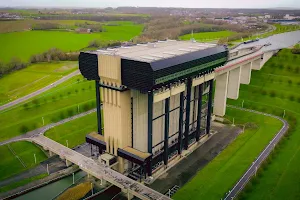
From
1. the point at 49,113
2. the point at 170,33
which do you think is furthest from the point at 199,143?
the point at 170,33

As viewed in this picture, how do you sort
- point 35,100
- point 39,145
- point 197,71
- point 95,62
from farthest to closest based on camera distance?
point 35,100 → point 39,145 → point 197,71 → point 95,62

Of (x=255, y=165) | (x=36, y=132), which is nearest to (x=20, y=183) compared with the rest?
(x=36, y=132)

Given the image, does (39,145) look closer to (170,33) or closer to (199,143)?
(199,143)

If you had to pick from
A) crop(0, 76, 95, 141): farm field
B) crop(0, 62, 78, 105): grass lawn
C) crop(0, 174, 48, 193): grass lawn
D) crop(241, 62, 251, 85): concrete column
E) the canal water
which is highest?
crop(241, 62, 251, 85): concrete column

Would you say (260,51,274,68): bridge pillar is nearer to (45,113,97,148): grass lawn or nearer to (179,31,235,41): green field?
(179,31,235,41): green field

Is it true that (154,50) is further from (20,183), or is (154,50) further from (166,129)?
(20,183)

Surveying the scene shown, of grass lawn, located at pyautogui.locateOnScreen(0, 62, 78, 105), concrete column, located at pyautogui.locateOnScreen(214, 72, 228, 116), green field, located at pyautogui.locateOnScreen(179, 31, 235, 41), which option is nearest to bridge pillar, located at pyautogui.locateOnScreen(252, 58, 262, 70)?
concrete column, located at pyautogui.locateOnScreen(214, 72, 228, 116)
